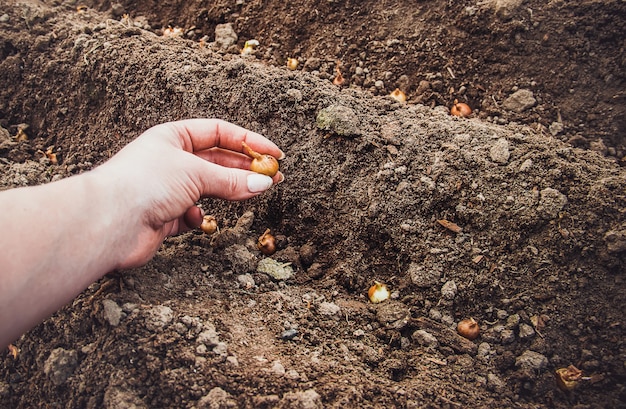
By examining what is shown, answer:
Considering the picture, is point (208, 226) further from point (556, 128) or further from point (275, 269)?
point (556, 128)

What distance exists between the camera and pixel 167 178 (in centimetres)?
166

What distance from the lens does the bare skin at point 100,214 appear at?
4.54 ft

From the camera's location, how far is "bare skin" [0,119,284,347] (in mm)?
1384

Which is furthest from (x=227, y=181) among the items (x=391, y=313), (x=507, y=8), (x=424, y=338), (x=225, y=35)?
(x=507, y=8)

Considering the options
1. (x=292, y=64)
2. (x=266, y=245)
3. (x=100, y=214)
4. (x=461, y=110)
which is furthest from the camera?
(x=292, y=64)

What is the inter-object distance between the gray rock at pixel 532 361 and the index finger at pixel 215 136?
1288 millimetres

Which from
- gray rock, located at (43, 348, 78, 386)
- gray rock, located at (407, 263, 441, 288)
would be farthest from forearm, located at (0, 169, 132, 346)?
gray rock, located at (407, 263, 441, 288)

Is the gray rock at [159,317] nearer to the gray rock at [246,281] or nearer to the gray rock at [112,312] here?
the gray rock at [112,312]

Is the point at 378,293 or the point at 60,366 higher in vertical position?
the point at 378,293

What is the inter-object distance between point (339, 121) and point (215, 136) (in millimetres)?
587

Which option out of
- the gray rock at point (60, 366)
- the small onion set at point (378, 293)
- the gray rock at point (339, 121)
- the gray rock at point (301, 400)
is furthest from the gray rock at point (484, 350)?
the gray rock at point (60, 366)

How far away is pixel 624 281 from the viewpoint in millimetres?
1804

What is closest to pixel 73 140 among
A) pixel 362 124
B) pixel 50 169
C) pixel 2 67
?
pixel 50 169

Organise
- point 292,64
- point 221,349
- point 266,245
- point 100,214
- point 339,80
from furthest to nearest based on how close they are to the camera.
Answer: point 292,64 < point 339,80 < point 266,245 < point 221,349 < point 100,214
